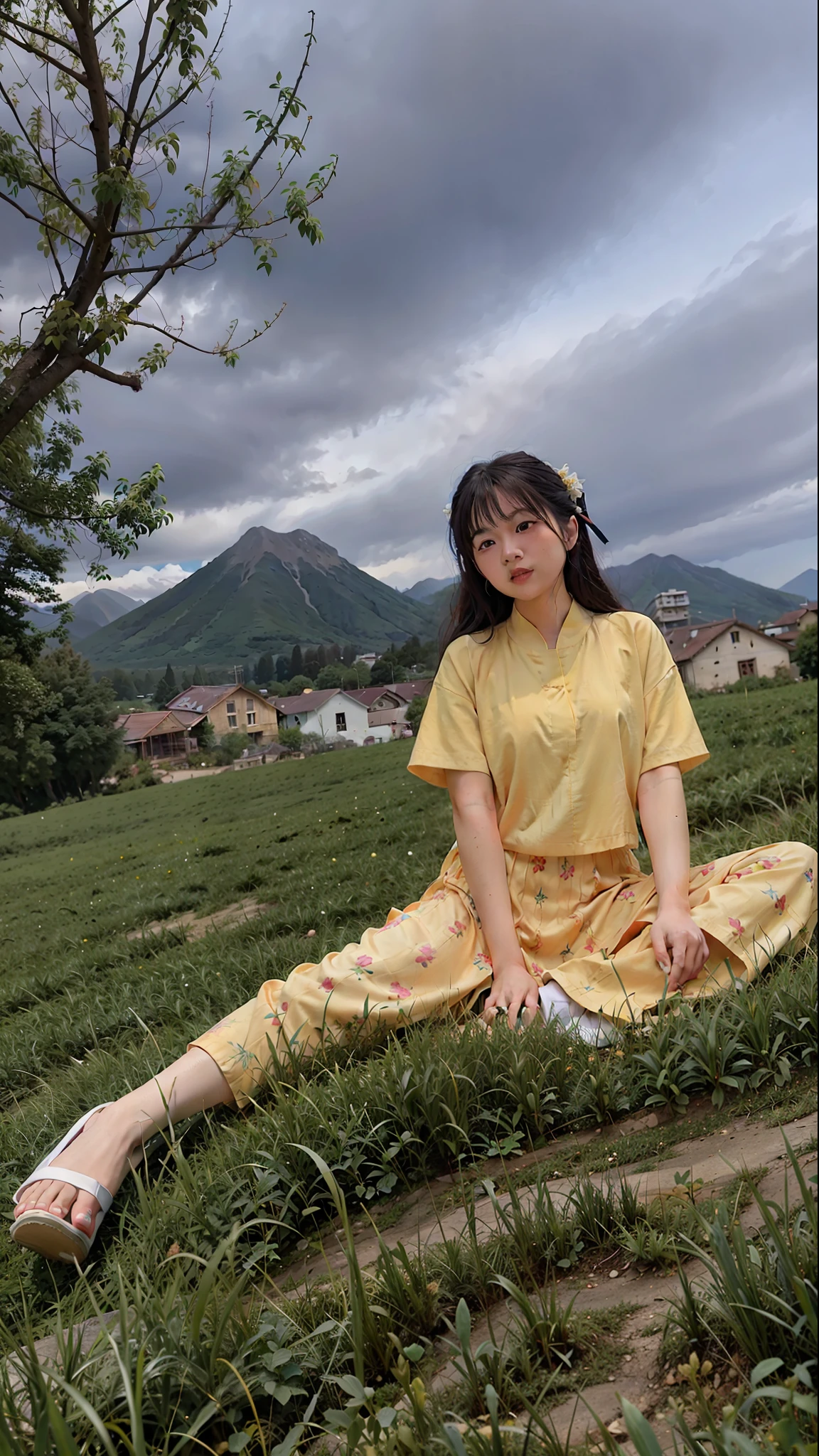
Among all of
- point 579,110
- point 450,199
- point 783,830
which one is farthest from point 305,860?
point 579,110

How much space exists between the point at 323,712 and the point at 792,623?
3656 mm

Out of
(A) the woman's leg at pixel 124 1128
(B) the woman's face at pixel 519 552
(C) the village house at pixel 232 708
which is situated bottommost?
(A) the woman's leg at pixel 124 1128

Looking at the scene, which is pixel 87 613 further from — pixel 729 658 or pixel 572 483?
pixel 729 658

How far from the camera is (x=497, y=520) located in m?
2.15

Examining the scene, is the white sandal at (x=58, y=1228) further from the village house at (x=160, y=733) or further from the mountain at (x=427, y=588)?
the mountain at (x=427, y=588)

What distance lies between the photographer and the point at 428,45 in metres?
2.66

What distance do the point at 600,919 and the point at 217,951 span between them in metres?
1.70

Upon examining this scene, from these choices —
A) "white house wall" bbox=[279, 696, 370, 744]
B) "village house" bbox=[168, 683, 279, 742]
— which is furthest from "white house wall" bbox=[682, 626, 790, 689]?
"village house" bbox=[168, 683, 279, 742]

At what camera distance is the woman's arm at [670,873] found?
1965mm

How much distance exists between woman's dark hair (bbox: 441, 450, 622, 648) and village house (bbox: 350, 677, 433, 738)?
1.10 metres

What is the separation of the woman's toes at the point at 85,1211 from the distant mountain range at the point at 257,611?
200 centimetres

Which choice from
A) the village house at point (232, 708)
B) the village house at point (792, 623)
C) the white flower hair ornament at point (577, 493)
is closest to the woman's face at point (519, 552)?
the white flower hair ornament at point (577, 493)

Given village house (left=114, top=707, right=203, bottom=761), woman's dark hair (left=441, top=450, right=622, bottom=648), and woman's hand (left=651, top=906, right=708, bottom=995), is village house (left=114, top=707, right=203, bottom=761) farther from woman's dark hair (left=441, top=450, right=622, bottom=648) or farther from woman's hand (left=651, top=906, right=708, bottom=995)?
woman's hand (left=651, top=906, right=708, bottom=995)

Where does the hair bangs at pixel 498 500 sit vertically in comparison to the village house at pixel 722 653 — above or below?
above
